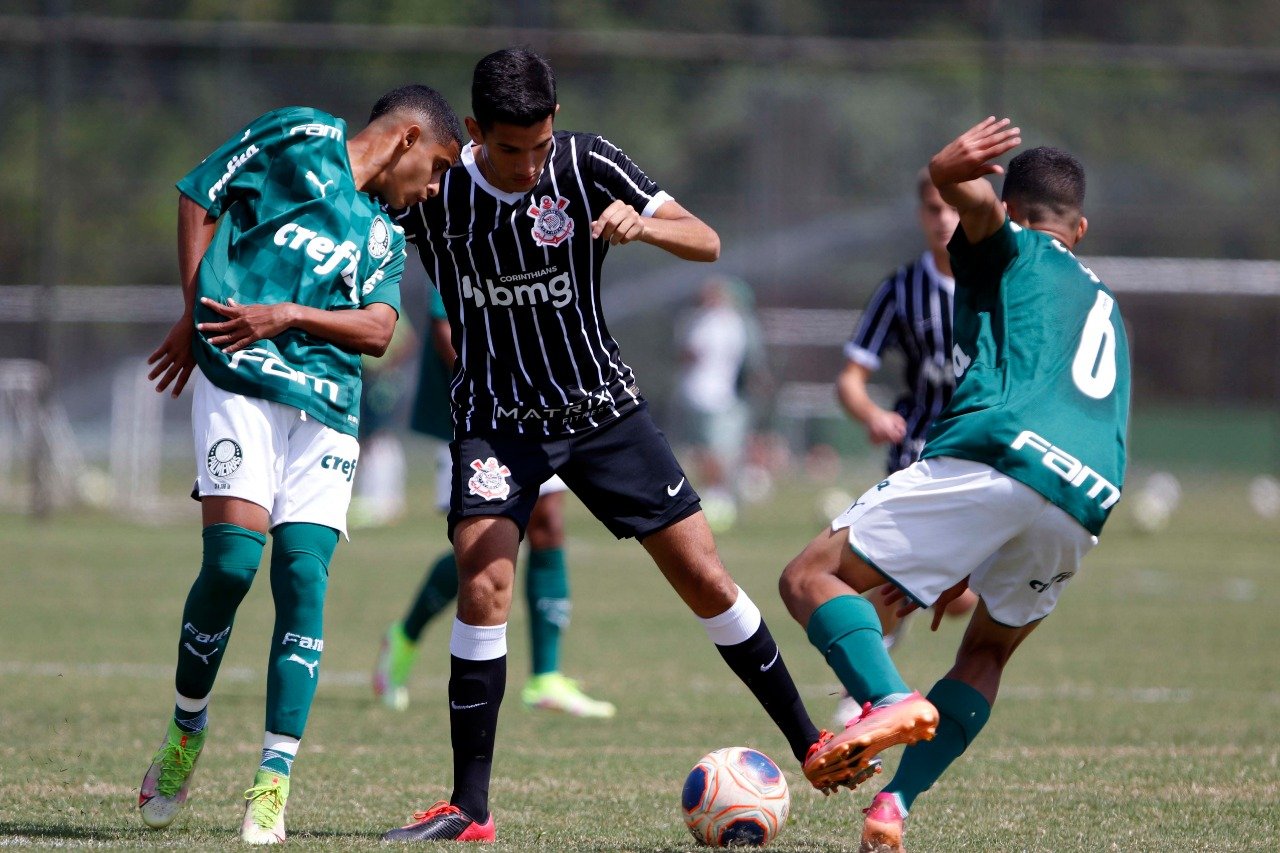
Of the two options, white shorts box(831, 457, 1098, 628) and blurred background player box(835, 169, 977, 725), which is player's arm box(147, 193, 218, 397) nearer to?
white shorts box(831, 457, 1098, 628)

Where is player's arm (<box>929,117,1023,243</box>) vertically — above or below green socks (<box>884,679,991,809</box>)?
above

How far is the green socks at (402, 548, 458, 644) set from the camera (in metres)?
6.68

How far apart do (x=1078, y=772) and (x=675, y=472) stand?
1.79m

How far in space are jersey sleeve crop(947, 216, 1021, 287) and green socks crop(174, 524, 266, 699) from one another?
1.89 m

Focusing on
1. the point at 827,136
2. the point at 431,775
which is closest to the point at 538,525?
the point at 431,775

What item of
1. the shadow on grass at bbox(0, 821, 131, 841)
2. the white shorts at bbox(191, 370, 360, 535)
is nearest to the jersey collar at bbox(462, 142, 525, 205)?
the white shorts at bbox(191, 370, 360, 535)

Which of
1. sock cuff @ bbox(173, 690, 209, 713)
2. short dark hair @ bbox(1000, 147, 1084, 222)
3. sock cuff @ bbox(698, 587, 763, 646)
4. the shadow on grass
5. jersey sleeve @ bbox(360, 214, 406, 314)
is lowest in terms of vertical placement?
the shadow on grass

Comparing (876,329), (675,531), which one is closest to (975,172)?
(675,531)

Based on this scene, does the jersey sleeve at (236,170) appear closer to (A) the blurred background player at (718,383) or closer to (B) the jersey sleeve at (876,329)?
(B) the jersey sleeve at (876,329)

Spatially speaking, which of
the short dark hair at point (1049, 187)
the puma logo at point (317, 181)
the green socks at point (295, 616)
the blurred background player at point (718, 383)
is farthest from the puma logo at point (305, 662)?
the blurred background player at point (718, 383)

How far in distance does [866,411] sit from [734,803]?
2829 mm

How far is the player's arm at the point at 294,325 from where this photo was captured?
3.98 m

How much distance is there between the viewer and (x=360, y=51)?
19078 mm

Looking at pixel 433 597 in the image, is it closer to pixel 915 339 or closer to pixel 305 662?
pixel 915 339
